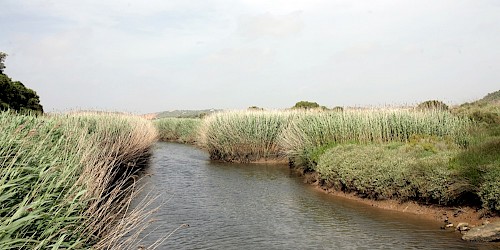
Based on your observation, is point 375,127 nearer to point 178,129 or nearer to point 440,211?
point 440,211

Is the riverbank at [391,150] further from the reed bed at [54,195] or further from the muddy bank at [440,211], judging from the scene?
the reed bed at [54,195]

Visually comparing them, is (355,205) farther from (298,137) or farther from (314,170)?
(298,137)

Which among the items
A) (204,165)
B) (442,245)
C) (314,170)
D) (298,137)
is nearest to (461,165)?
(442,245)

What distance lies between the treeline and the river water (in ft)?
29.8

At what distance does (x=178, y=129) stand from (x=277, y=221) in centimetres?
3666

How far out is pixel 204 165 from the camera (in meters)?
23.6

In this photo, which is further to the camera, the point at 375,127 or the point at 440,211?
the point at 375,127

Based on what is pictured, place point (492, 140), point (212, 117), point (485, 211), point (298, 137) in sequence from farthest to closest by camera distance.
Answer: point (212, 117)
point (298, 137)
point (492, 140)
point (485, 211)

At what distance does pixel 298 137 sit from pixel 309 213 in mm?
7989

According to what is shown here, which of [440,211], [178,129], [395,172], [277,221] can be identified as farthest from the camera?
[178,129]

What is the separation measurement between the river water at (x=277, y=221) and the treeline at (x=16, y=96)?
9075 mm

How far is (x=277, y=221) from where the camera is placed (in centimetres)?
1139

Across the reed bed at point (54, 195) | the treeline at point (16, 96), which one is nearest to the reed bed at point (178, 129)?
the treeline at point (16, 96)

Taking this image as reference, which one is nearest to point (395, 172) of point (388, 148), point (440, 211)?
point (440, 211)
